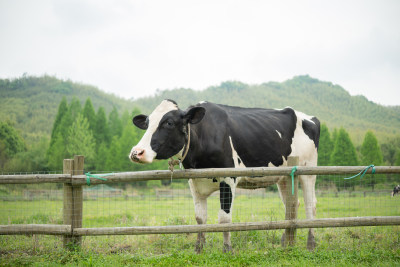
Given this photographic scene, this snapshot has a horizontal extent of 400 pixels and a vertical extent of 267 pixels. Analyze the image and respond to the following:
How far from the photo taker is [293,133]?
7270mm

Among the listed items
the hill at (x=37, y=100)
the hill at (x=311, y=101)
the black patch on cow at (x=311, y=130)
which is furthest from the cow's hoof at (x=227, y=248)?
the hill at (x=37, y=100)

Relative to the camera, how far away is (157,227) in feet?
17.9

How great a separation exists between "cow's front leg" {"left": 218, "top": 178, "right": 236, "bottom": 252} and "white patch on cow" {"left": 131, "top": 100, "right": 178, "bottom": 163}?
54.7 inches

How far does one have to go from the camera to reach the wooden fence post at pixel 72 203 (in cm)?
568

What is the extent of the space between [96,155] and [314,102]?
78827 mm

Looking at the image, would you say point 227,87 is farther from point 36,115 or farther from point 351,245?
point 351,245

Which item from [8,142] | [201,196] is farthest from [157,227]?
[8,142]

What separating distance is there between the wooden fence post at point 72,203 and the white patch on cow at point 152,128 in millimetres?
1469

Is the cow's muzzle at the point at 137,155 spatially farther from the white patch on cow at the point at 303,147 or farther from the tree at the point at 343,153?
the tree at the point at 343,153

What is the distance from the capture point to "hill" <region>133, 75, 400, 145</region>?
252ft

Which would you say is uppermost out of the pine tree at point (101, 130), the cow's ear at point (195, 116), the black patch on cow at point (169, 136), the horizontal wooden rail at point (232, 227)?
the pine tree at point (101, 130)

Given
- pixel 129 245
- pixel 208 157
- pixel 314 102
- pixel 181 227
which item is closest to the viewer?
pixel 181 227

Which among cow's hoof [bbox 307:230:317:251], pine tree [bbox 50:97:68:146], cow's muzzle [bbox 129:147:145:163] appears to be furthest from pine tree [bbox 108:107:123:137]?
cow's muzzle [bbox 129:147:145:163]

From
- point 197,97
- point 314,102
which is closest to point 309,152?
point 314,102
